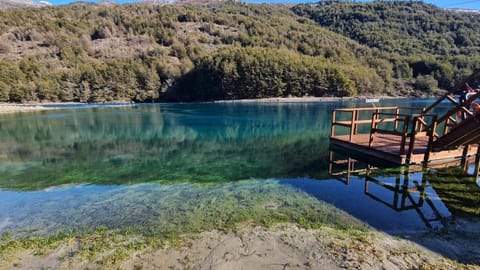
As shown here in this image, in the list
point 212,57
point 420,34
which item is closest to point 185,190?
point 212,57

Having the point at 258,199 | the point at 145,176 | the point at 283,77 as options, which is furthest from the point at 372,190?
the point at 283,77

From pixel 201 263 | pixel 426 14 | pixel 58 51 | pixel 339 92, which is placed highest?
pixel 426 14

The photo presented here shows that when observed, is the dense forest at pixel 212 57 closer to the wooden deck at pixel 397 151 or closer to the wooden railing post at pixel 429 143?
the wooden deck at pixel 397 151

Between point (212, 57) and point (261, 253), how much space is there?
89485 mm

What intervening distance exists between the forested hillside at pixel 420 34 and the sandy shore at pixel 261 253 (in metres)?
116

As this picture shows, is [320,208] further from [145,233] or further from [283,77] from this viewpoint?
[283,77]

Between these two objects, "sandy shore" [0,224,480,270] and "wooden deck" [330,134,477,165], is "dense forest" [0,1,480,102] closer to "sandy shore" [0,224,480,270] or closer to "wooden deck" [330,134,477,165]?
"wooden deck" [330,134,477,165]

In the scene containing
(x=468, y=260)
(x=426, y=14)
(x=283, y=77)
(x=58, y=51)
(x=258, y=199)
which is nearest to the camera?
(x=468, y=260)

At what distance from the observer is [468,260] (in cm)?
440

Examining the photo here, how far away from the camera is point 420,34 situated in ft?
506

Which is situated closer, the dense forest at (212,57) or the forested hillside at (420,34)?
the dense forest at (212,57)

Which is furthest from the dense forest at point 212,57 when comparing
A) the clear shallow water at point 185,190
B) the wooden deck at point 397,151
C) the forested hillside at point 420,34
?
the wooden deck at point 397,151

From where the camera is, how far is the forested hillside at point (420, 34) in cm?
10262

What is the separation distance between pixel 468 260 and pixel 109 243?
6.44m
